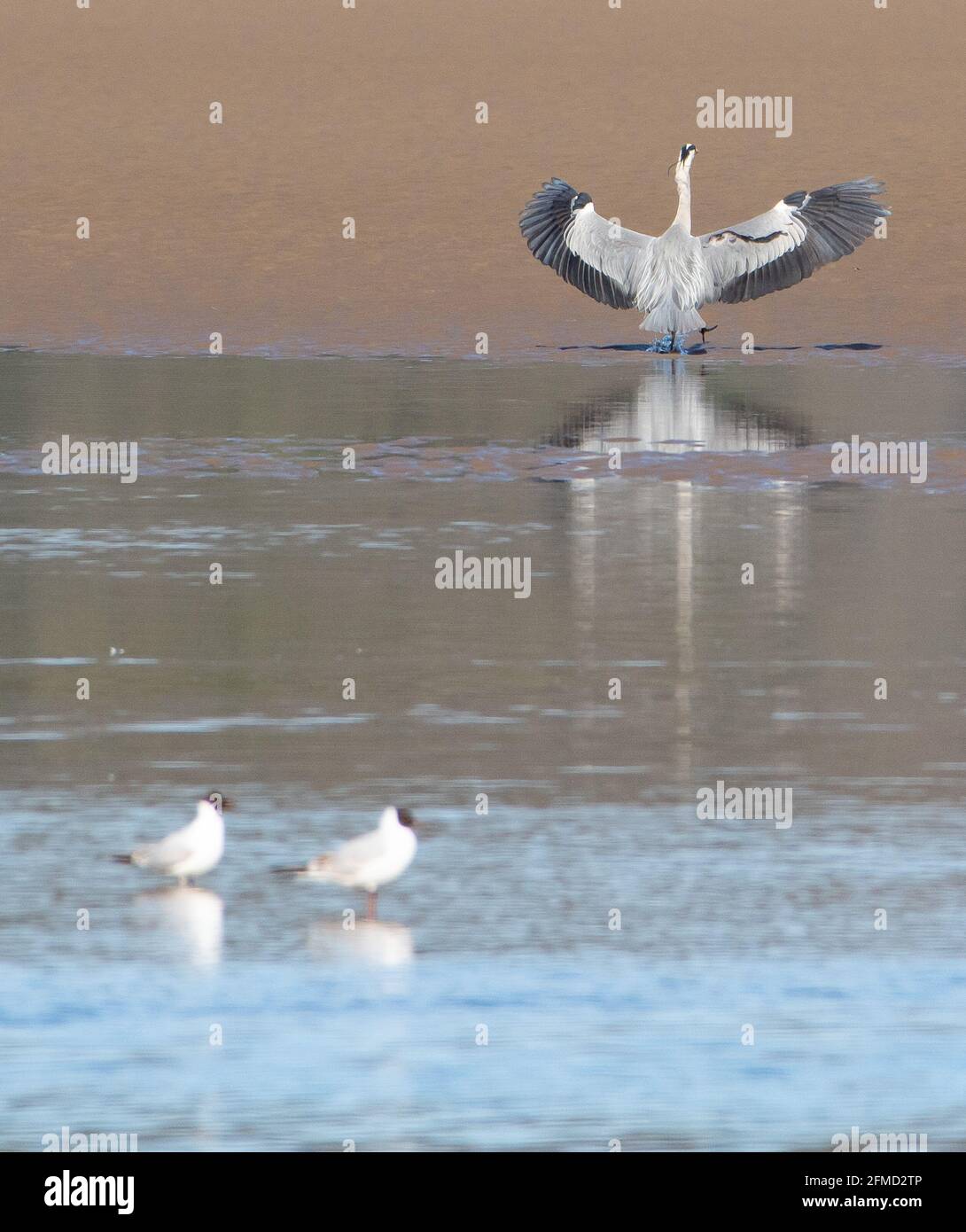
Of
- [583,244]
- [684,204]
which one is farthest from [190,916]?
[583,244]

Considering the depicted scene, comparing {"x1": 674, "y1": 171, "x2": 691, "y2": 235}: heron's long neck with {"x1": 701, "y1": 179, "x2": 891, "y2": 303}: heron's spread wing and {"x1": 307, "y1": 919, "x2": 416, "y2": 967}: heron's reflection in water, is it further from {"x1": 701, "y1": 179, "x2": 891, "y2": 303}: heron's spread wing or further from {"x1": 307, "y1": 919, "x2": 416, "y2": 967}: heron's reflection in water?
{"x1": 307, "y1": 919, "x2": 416, "y2": 967}: heron's reflection in water

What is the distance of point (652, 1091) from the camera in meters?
6.52

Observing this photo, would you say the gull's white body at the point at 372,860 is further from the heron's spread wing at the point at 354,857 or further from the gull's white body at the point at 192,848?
the gull's white body at the point at 192,848

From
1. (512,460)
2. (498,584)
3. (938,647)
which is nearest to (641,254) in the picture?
(512,460)

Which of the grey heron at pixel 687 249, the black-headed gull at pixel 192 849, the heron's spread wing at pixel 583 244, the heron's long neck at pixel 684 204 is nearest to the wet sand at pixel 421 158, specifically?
the heron's spread wing at pixel 583 244

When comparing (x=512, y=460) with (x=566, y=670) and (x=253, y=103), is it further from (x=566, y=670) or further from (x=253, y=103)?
(x=253, y=103)

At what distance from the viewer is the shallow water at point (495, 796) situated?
6605mm

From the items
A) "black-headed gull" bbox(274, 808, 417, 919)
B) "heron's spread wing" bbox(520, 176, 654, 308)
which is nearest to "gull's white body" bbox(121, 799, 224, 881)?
"black-headed gull" bbox(274, 808, 417, 919)

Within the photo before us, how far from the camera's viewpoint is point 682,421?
66.0 feet

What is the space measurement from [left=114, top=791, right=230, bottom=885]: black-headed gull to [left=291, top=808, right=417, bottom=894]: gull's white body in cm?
30

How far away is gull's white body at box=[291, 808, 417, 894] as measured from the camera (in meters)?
7.93

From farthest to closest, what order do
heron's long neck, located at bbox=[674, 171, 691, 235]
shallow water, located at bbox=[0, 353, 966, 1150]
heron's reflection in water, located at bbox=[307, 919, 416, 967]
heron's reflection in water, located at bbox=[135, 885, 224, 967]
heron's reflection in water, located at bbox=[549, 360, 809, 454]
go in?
1. heron's long neck, located at bbox=[674, 171, 691, 235]
2. heron's reflection in water, located at bbox=[549, 360, 809, 454]
3. heron's reflection in water, located at bbox=[135, 885, 224, 967]
4. heron's reflection in water, located at bbox=[307, 919, 416, 967]
5. shallow water, located at bbox=[0, 353, 966, 1150]

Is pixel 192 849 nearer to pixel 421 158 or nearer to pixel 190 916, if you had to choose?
pixel 190 916

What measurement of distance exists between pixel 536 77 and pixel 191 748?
27493 mm
